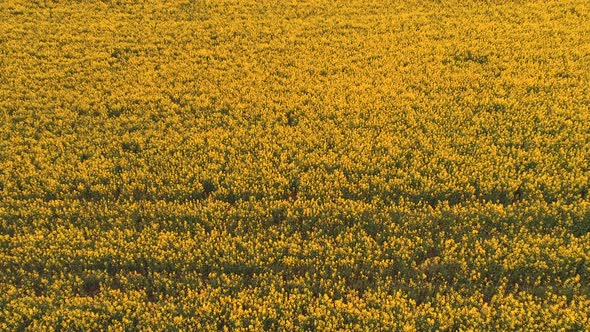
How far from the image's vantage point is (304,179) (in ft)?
30.1

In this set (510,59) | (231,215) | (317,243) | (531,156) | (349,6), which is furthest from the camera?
(349,6)

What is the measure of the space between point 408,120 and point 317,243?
4.63 metres

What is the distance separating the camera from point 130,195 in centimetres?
920

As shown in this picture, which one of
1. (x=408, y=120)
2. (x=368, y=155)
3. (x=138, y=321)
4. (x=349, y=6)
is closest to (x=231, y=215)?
(x=138, y=321)

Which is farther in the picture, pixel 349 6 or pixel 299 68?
pixel 349 6

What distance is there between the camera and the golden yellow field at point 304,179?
704cm

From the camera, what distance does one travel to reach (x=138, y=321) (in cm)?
695

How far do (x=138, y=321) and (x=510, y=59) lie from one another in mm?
12428

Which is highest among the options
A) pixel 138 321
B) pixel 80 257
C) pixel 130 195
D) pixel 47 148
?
pixel 47 148

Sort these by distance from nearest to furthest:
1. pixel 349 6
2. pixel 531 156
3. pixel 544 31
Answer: pixel 531 156 < pixel 544 31 < pixel 349 6

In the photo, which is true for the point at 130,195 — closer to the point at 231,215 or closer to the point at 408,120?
the point at 231,215

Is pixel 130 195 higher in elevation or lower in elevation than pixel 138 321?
higher

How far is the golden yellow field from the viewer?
23.1ft

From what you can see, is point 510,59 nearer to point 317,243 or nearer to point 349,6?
point 349,6
